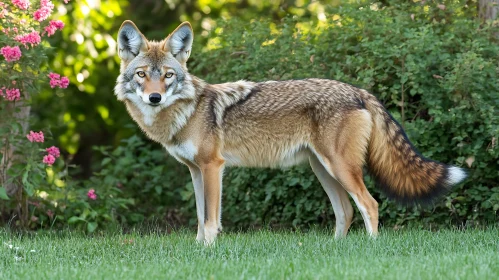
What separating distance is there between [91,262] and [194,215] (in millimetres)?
4485

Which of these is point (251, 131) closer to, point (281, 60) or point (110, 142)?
point (281, 60)

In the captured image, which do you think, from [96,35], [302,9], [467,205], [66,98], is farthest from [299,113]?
[66,98]

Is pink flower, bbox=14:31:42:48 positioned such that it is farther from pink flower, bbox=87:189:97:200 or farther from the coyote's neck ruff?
pink flower, bbox=87:189:97:200

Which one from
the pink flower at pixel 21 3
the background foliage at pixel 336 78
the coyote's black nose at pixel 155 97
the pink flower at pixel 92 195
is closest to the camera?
the coyote's black nose at pixel 155 97

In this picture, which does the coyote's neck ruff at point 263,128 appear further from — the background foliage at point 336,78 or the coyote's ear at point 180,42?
the background foliage at point 336,78

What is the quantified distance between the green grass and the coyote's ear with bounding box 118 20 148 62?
1747mm

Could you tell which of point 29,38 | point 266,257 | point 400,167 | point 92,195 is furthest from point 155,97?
point 92,195

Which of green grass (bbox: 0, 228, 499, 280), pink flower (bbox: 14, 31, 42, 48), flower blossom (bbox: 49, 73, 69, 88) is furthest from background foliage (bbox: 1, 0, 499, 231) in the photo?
pink flower (bbox: 14, 31, 42, 48)

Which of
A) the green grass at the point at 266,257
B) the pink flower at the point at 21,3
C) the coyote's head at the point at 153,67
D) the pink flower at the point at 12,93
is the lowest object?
the green grass at the point at 266,257

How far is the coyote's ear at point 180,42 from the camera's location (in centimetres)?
759

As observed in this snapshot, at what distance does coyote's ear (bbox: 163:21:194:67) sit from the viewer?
24.9 ft

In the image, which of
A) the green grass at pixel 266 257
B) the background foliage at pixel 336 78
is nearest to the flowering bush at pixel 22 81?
the background foliage at pixel 336 78

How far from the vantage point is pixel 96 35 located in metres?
12.0

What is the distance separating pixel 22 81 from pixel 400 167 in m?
4.20
